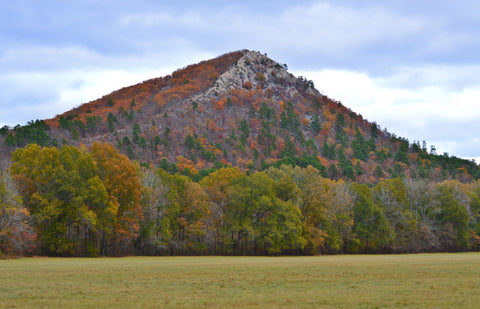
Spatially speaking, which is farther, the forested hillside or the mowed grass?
the forested hillside

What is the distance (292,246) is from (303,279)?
50266 mm

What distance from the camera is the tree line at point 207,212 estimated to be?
208 feet

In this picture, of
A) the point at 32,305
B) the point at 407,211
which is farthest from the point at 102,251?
the point at 407,211

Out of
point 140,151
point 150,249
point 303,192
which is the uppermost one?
point 140,151

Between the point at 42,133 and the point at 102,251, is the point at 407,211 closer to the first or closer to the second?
the point at 102,251

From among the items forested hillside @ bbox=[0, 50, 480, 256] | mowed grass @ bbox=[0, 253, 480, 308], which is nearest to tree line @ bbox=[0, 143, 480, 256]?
forested hillside @ bbox=[0, 50, 480, 256]

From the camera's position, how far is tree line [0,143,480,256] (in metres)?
63.5

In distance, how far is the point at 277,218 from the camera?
76.0 meters

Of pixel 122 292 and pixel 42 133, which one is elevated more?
pixel 42 133

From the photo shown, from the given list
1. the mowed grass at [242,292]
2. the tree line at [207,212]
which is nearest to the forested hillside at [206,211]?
the tree line at [207,212]

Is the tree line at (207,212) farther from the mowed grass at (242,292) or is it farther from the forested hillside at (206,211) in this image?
the mowed grass at (242,292)

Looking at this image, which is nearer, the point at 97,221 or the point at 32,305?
the point at 32,305

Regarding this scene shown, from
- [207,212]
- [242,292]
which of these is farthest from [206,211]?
[242,292]

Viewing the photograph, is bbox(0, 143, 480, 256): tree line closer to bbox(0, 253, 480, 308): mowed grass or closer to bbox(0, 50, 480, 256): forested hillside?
bbox(0, 50, 480, 256): forested hillside
